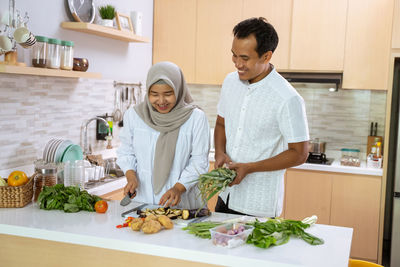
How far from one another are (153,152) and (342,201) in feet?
7.39

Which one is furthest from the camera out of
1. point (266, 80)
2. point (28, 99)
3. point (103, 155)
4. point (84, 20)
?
point (103, 155)

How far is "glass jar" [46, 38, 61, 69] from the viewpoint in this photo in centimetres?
298

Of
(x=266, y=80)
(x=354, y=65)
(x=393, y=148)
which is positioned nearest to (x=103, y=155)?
(x=266, y=80)

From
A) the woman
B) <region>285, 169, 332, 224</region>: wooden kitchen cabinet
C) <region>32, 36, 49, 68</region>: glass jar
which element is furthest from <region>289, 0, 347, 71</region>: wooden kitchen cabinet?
<region>32, 36, 49, 68</region>: glass jar

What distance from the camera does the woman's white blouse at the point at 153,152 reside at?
2.48 m

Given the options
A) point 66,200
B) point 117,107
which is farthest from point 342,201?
point 66,200

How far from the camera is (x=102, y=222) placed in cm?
208

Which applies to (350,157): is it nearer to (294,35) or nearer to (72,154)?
(294,35)

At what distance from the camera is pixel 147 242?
1.83m

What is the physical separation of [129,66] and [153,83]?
2115mm

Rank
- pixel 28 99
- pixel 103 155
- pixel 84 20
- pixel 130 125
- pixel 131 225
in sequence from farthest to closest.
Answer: pixel 103 155
pixel 84 20
pixel 28 99
pixel 130 125
pixel 131 225

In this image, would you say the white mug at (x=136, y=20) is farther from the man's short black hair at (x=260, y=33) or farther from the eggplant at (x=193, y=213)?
the eggplant at (x=193, y=213)

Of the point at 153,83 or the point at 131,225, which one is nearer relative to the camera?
the point at 131,225

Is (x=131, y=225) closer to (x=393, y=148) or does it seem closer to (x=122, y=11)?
(x=122, y=11)
